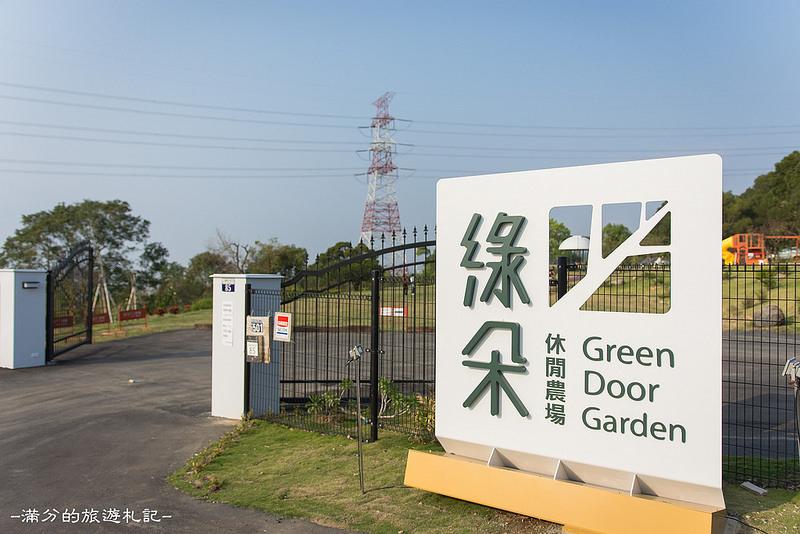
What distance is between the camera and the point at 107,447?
25.8 feet

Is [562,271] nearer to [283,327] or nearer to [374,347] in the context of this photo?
[374,347]

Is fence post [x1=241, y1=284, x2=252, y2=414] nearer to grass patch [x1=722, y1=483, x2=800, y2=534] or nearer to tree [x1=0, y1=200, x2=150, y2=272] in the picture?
grass patch [x1=722, y1=483, x2=800, y2=534]

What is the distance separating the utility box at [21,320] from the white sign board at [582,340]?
1300 centimetres

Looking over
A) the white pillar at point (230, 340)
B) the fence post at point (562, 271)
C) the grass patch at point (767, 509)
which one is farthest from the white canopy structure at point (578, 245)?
the white pillar at point (230, 340)

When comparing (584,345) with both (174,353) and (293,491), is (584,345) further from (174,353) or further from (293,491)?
(174,353)

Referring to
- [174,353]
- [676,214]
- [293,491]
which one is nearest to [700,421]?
[676,214]

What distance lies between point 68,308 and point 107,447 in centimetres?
1086

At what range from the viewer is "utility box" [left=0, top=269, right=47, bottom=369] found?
14234 mm

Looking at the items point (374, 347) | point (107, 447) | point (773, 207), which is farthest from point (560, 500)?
point (773, 207)

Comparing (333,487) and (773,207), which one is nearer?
(333,487)

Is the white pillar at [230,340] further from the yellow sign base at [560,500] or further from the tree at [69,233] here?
the tree at [69,233]

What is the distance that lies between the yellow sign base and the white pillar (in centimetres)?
427

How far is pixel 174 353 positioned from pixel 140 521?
1218 centimetres

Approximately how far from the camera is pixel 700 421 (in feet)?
14.4
